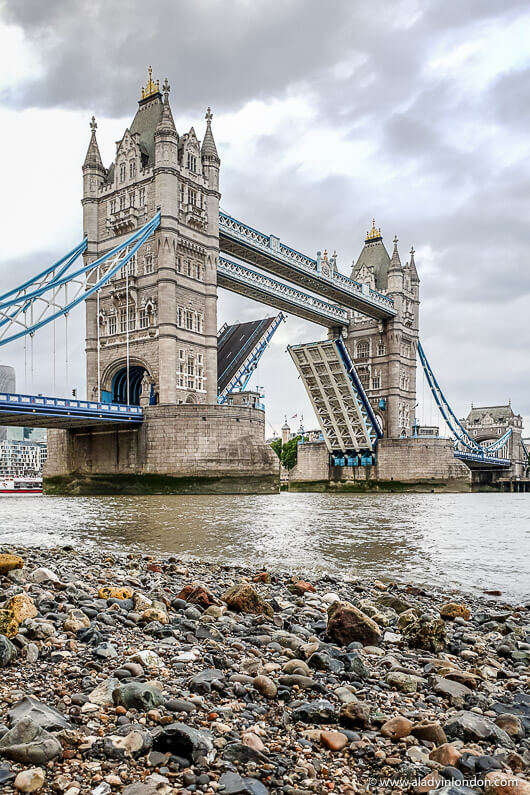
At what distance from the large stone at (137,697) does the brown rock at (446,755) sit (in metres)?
1.01

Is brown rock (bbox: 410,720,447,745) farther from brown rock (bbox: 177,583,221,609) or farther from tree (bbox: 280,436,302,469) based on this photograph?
tree (bbox: 280,436,302,469)

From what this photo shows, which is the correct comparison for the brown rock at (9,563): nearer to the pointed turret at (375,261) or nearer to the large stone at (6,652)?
the large stone at (6,652)

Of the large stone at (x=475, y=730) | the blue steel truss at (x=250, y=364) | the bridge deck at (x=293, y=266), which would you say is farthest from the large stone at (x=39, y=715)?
the blue steel truss at (x=250, y=364)

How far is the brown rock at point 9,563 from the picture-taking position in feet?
15.1

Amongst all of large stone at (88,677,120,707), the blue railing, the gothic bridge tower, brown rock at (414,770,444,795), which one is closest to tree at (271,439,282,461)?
the gothic bridge tower

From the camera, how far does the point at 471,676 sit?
274cm

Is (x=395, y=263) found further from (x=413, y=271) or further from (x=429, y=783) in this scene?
(x=429, y=783)

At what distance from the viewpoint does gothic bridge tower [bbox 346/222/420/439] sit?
47125 mm

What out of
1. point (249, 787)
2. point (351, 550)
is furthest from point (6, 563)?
point (351, 550)

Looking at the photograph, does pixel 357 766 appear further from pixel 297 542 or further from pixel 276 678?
pixel 297 542

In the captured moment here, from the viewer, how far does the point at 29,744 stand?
188cm

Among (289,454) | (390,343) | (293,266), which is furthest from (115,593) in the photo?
(289,454)

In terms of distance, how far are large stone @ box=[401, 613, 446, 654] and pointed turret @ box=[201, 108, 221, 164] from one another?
3095cm

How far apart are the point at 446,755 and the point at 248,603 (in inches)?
80.0
